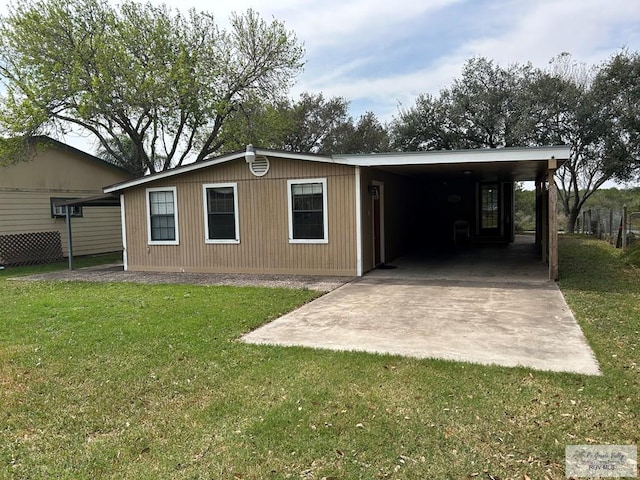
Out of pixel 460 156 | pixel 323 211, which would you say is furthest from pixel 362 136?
pixel 460 156

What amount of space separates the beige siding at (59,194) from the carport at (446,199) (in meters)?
10.00

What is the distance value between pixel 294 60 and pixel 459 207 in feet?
26.2

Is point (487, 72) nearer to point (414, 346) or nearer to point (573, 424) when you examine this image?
point (414, 346)

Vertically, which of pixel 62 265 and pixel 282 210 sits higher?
pixel 282 210

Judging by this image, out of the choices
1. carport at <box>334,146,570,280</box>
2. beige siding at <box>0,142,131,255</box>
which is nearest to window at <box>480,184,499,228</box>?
carport at <box>334,146,570,280</box>

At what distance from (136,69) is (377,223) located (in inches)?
366

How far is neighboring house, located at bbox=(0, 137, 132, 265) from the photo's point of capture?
44.2 ft

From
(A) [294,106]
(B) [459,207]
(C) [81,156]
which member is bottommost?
(B) [459,207]

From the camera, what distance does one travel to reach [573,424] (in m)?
3.00

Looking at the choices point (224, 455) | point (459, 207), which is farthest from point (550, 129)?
point (224, 455)

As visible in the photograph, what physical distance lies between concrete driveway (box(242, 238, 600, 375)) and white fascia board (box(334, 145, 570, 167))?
2.14 meters

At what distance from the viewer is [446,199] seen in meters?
16.3
